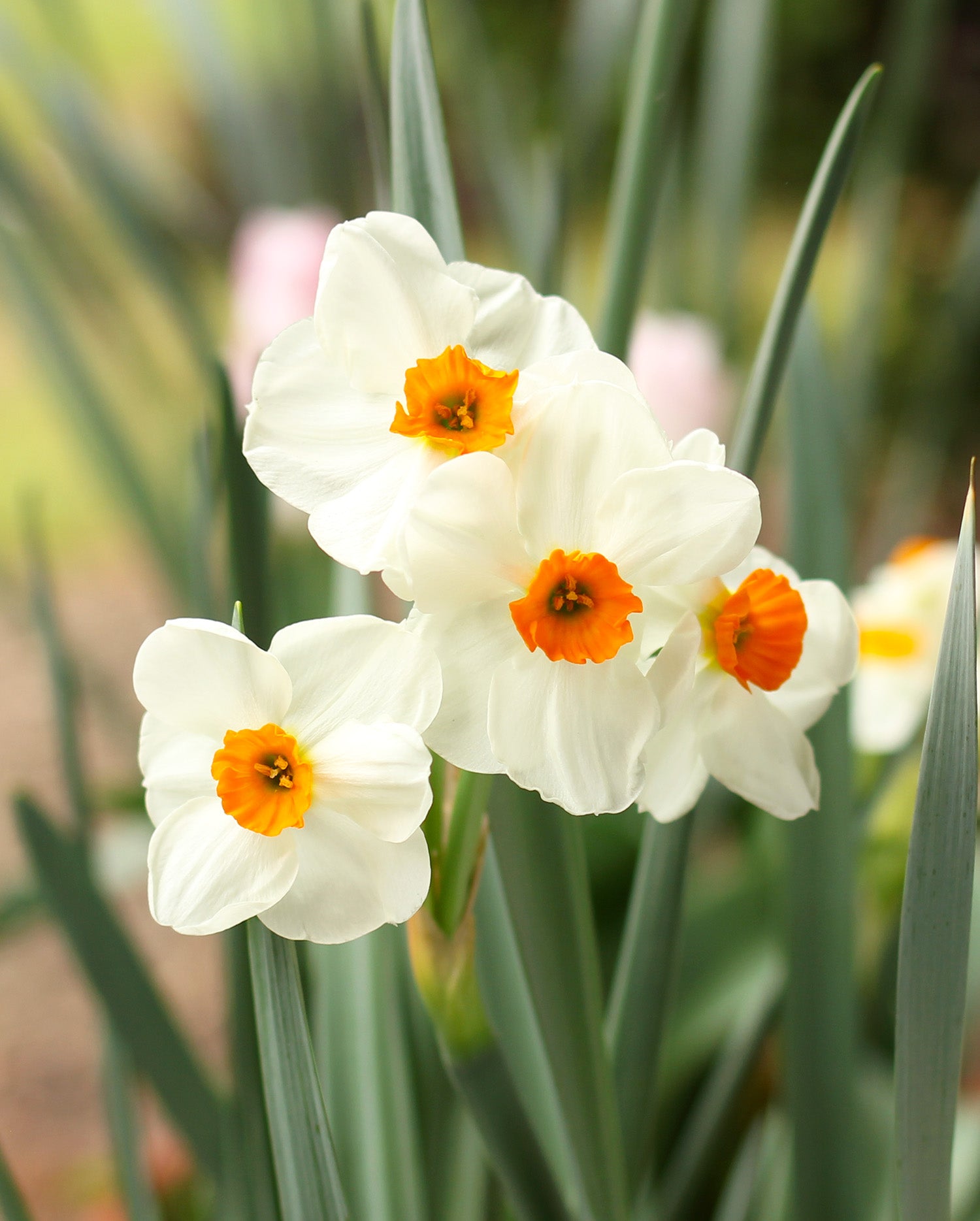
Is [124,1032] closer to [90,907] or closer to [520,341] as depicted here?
[90,907]

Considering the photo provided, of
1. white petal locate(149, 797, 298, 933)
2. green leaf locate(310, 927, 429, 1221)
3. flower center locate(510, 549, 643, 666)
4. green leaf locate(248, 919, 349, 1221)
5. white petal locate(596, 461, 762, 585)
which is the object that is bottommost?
green leaf locate(310, 927, 429, 1221)

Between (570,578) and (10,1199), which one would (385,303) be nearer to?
(570,578)

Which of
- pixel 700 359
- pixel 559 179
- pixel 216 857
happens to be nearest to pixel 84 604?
pixel 700 359

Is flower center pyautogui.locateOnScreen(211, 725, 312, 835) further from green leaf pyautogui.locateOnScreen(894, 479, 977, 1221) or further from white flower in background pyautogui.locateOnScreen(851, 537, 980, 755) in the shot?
white flower in background pyautogui.locateOnScreen(851, 537, 980, 755)

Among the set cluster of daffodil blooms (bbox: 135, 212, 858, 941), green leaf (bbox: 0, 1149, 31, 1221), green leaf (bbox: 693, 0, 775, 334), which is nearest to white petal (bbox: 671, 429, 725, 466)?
cluster of daffodil blooms (bbox: 135, 212, 858, 941)

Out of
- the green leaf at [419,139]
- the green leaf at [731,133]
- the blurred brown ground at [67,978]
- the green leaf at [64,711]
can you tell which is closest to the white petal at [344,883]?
the green leaf at [419,139]

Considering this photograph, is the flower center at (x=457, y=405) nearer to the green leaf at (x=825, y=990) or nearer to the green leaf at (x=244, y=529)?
the green leaf at (x=244, y=529)
